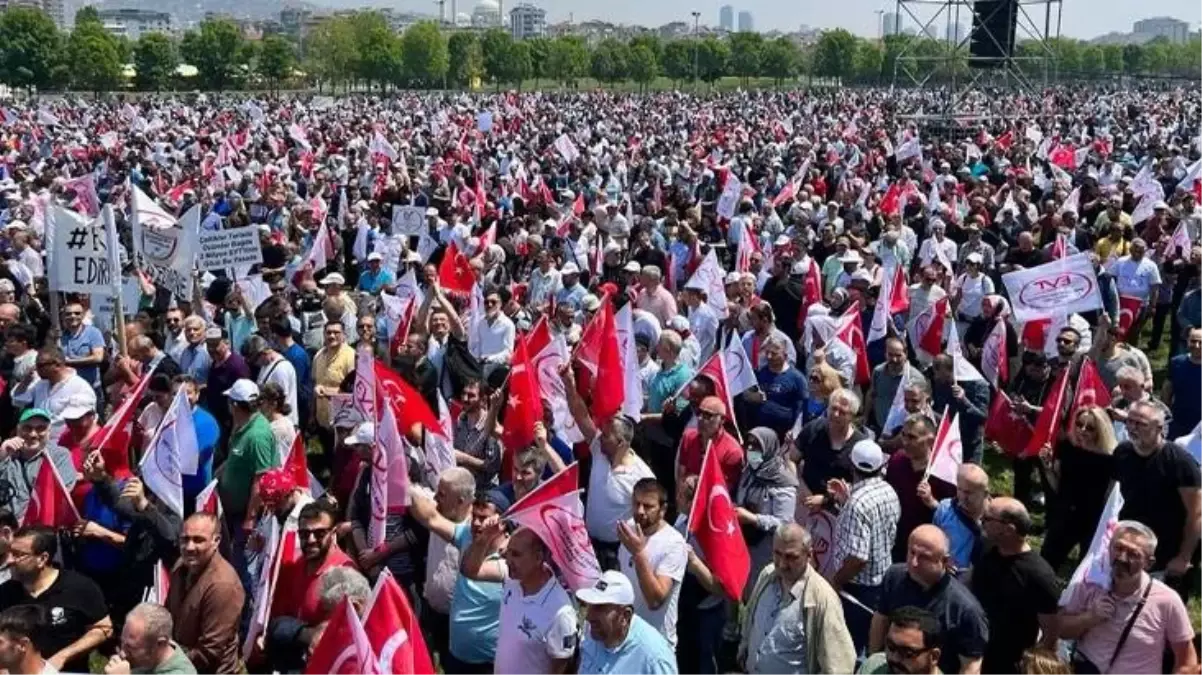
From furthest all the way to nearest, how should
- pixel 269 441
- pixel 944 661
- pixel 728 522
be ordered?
pixel 269 441 → pixel 728 522 → pixel 944 661

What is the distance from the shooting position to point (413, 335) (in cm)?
995

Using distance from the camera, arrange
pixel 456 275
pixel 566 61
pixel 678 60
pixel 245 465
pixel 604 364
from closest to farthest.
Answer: pixel 245 465 → pixel 604 364 → pixel 456 275 → pixel 566 61 → pixel 678 60

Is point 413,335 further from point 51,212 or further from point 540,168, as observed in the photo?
point 540,168

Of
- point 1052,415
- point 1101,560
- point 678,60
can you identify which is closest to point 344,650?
point 1101,560

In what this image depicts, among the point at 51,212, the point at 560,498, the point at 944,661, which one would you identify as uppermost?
the point at 51,212

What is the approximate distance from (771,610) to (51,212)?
775 centimetres

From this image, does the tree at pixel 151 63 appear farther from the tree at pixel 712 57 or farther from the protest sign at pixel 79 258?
the protest sign at pixel 79 258

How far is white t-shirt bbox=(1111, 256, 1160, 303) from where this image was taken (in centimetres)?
1273

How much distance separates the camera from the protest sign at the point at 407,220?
16.7 meters

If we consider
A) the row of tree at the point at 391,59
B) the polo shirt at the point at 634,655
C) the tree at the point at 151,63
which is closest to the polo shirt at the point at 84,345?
the polo shirt at the point at 634,655

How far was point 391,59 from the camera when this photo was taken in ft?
311

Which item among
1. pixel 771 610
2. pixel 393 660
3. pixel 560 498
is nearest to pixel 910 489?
pixel 771 610

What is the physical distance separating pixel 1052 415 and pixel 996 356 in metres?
1.95

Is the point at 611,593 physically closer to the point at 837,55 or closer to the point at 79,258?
the point at 79,258
